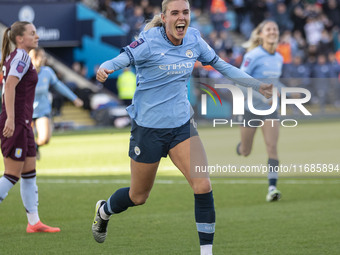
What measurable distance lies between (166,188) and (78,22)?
2192 cm

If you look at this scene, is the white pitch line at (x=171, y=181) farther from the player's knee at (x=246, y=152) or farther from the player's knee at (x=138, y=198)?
the player's knee at (x=138, y=198)

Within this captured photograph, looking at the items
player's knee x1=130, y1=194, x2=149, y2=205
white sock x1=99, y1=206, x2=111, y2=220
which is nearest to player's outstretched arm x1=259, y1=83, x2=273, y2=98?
player's knee x1=130, y1=194, x2=149, y2=205

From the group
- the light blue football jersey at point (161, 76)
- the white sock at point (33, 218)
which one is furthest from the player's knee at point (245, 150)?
the light blue football jersey at point (161, 76)

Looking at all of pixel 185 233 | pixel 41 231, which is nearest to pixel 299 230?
pixel 185 233

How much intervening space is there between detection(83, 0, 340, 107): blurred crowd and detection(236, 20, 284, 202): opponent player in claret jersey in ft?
59.2

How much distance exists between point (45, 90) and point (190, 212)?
4386 mm

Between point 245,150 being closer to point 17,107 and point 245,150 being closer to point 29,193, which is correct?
point 29,193

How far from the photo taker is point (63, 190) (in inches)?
481

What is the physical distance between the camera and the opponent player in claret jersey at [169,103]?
638 cm

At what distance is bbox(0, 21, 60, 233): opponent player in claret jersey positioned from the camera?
770cm

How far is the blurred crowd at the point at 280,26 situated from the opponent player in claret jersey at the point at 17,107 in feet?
71.6

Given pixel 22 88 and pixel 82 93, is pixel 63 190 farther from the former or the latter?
pixel 82 93

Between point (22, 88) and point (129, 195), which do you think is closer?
point (129, 195)

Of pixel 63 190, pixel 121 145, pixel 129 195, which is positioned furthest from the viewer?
pixel 121 145
